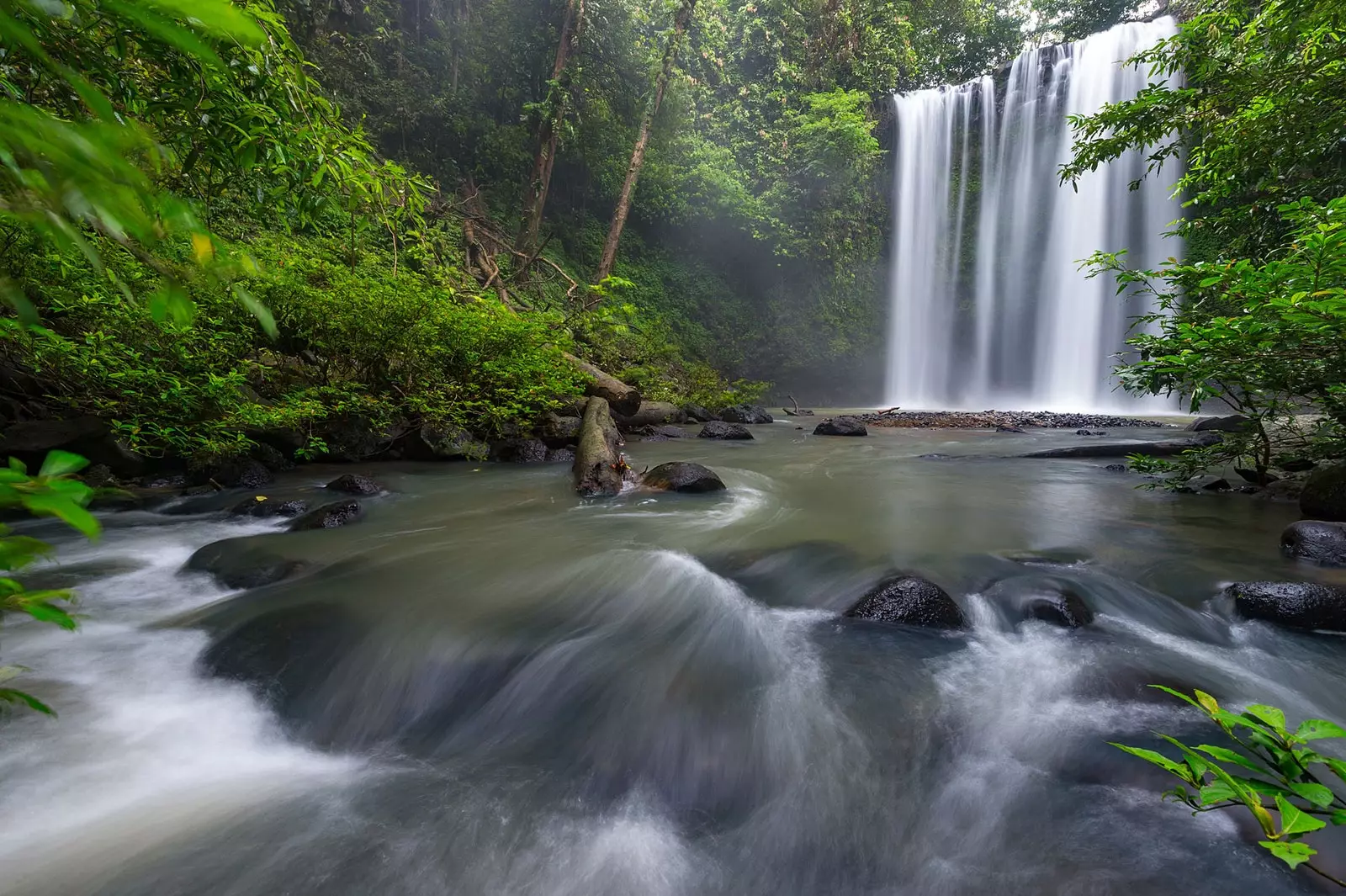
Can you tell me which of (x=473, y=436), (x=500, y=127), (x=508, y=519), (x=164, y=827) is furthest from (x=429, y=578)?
(x=500, y=127)

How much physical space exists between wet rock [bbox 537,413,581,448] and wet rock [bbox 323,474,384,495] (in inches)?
110

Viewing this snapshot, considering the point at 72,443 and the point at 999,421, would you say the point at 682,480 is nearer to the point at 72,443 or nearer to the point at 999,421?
the point at 72,443

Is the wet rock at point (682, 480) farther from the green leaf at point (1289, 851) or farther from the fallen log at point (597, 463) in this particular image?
the green leaf at point (1289, 851)

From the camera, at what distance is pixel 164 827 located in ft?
6.28

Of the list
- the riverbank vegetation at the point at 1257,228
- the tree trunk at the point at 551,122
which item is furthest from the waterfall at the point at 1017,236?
Answer: the riverbank vegetation at the point at 1257,228

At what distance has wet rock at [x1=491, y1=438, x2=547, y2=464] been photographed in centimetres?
785

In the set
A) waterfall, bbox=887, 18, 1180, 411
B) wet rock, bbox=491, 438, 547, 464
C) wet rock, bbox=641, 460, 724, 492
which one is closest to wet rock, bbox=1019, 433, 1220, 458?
wet rock, bbox=641, 460, 724, 492

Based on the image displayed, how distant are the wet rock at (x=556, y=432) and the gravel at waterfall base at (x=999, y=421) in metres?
9.63

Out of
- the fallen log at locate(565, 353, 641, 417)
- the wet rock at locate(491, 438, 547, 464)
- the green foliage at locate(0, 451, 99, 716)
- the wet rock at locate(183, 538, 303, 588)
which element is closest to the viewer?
the green foliage at locate(0, 451, 99, 716)

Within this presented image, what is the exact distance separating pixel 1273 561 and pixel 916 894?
150 inches

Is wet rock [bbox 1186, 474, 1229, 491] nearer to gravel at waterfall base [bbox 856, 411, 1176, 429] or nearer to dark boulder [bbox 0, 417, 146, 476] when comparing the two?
gravel at waterfall base [bbox 856, 411, 1176, 429]

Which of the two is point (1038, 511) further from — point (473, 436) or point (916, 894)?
point (473, 436)

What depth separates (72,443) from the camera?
15.8ft

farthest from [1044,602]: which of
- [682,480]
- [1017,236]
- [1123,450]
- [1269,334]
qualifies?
[1017,236]
